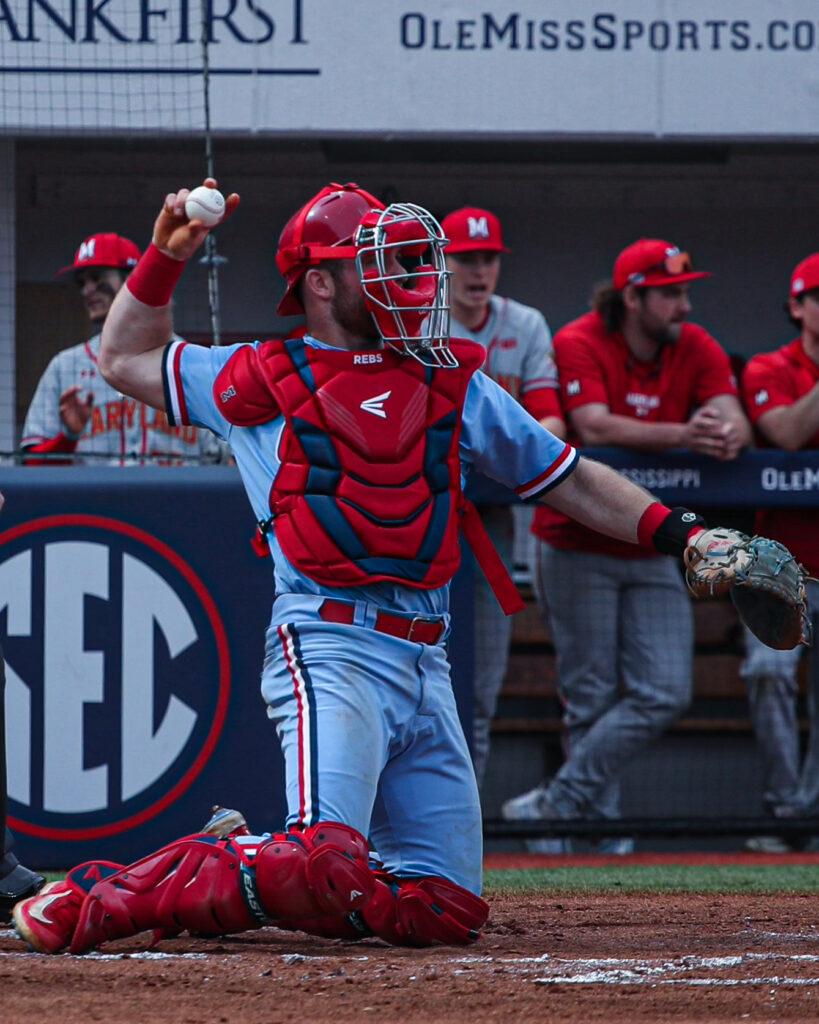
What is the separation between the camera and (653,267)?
589cm

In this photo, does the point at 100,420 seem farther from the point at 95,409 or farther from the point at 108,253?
the point at 108,253

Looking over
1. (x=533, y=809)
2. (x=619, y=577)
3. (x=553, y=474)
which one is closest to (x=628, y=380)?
(x=619, y=577)

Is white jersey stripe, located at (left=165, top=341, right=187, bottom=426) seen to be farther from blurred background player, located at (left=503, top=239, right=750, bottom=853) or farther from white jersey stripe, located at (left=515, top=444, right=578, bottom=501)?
blurred background player, located at (left=503, top=239, right=750, bottom=853)

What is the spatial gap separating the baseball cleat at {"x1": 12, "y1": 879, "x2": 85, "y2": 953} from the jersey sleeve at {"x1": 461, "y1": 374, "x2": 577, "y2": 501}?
1275 millimetres

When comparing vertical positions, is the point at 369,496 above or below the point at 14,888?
above

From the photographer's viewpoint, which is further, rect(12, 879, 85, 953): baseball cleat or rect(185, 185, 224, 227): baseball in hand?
rect(185, 185, 224, 227): baseball in hand

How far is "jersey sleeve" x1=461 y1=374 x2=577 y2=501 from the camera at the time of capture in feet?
11.9

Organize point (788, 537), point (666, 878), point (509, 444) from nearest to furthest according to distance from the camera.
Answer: point (509, 444) < point (666, 878) < point (788, 537)

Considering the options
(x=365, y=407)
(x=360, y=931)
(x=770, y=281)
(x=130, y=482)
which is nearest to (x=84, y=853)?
(x=130, y=482)

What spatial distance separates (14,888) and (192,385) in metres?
1.19

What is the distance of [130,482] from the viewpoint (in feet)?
17.0

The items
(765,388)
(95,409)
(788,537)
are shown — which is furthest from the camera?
(95,409)

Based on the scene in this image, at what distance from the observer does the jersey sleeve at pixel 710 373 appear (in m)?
5.90

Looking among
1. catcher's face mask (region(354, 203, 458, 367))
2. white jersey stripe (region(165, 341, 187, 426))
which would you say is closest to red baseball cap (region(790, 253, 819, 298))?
catcher's face mask (region(354, 203, 458, 367))
